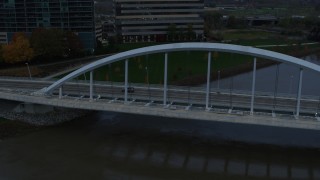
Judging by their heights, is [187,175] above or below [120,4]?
below

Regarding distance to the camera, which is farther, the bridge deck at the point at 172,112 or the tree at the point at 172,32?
the tree at the point at 172,32

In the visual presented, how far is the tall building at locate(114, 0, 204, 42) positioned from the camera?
6794 cm

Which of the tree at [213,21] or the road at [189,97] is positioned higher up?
the tree at [213,21]

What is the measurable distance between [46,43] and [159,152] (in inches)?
1009

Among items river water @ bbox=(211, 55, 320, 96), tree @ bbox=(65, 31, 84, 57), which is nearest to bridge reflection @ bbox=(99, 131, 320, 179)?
river water @ bbox=(211, 55, 320, 96)

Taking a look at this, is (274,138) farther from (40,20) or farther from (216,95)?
(40,20)

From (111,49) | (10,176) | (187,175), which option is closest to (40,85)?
(10,176)

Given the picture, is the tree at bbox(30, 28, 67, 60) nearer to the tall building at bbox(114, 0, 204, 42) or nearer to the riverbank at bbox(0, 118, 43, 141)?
the riverbank at bbox(0, 118, 43, 141)

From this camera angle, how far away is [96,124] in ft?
92.8

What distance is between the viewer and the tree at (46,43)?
44.7 m

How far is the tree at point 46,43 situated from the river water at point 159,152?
Result: 60.4ft

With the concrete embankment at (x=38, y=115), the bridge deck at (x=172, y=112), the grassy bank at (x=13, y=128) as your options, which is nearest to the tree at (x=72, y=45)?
the concrete embankment at (x=38, y=115)

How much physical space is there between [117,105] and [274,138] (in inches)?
362

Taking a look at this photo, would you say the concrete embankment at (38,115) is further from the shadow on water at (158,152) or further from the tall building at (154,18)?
the tall building at (154,18)
